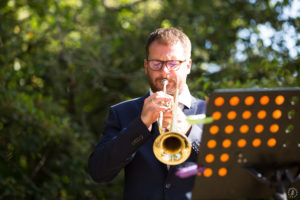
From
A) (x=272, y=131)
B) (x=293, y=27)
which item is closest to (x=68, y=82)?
(x=293, y=27)

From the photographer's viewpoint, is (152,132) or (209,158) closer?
(209,158)

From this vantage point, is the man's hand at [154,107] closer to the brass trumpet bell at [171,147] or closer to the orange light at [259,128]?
the brass trumpet bell at [171,147]

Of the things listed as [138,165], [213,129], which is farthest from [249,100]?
[138,165]

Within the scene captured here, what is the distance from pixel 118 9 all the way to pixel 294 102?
5398mm

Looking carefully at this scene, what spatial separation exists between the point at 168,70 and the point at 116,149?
655 millimetres

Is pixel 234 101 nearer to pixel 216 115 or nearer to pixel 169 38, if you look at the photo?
pixel 216 115

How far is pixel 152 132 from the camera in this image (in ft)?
8.54

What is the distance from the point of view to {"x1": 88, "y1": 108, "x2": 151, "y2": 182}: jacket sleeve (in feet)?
7.84

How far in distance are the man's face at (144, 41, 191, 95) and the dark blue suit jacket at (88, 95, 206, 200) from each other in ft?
0.93

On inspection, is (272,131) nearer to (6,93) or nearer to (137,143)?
(137,143)

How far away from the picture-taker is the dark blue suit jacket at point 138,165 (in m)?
2.41

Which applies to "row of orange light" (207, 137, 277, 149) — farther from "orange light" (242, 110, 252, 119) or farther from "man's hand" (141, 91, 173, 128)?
"man's hand" (141, 91, 173, 128)

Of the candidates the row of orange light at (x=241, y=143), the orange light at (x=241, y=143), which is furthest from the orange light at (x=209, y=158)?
the orange light at (x=241, y=143)

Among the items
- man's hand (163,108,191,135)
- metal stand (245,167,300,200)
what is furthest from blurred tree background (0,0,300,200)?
metal stand (245,167,300,200)
